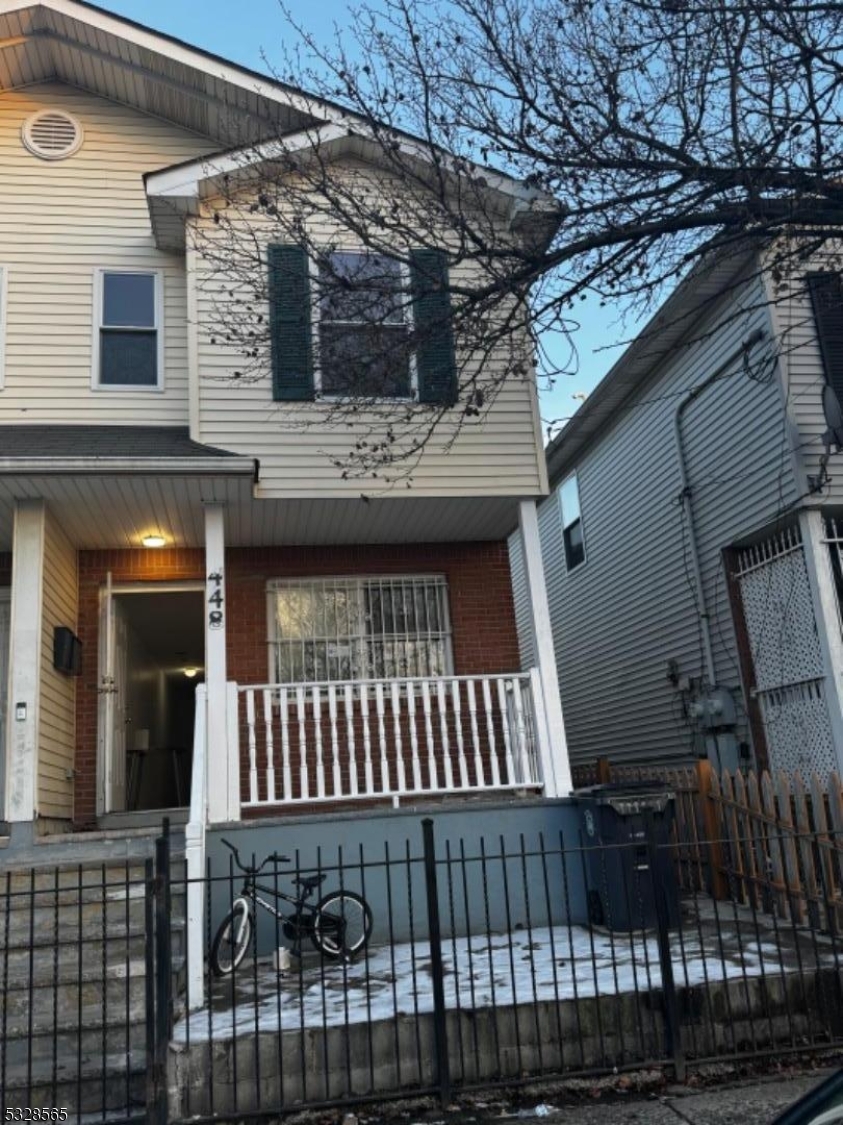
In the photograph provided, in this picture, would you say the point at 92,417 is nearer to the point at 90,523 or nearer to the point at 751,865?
the point at 90,523

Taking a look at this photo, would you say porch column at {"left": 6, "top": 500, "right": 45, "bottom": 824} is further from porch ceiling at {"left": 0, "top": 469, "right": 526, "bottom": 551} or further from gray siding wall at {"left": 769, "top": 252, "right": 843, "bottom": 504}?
gray siding wall at {"left": 769, "top": 252, "right": 843, "bottom": 504}

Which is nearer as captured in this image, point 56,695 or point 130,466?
point 130,466

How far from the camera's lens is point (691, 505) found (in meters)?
11.9

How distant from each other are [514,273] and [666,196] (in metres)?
1.28

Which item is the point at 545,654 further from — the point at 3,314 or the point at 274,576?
the point at 3,314

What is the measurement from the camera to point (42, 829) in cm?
768

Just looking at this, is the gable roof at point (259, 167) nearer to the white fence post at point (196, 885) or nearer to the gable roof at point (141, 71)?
the gable roof at point (141, 71)

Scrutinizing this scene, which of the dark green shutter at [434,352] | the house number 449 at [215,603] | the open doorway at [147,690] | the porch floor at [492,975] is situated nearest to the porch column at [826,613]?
the porch floor at [492,975]

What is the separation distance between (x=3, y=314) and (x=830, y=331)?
8723mm

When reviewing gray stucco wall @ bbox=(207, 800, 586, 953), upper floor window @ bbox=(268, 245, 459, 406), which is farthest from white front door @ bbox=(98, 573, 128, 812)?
upper floor window @ bbox=(268, 245, 459, 406)

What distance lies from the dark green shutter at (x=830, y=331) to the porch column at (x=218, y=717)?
663cm

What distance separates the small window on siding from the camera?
52.4 feet

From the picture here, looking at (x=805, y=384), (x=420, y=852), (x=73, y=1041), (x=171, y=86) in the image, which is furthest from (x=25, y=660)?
(x=805, y=384)

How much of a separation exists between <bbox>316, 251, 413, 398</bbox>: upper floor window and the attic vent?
142 inches
